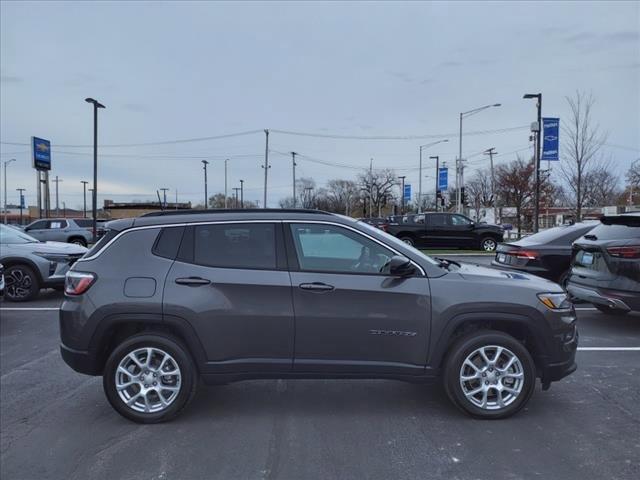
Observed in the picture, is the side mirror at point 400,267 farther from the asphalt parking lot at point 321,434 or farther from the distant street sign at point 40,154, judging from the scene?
the distant street sign at point 40,154

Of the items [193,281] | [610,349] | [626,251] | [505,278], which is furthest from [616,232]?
[193,281]

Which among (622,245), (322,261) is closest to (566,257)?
(622,245)

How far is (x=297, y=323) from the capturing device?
13.8ft

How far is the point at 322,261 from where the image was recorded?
14.4ft

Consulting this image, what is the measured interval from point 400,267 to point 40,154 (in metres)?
38.4

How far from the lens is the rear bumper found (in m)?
6.73

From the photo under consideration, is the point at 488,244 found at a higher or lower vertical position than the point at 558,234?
lower

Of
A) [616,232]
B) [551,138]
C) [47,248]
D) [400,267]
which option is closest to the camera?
[400,267]

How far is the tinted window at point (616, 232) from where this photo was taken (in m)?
7.05

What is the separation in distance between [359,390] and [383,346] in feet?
3.45

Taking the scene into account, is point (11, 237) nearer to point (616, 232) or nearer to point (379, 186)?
point (616, 232)

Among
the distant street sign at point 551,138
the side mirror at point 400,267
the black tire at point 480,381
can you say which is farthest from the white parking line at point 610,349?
the distant street sign at point 551,138

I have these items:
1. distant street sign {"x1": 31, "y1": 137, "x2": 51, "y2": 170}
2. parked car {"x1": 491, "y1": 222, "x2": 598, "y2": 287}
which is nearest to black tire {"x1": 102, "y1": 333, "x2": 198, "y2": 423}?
parked car {"x1": 491, "y1": 222, "x2": 598, "y2": 287}

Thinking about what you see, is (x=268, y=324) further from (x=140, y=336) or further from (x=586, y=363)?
(x=586, y=363)
